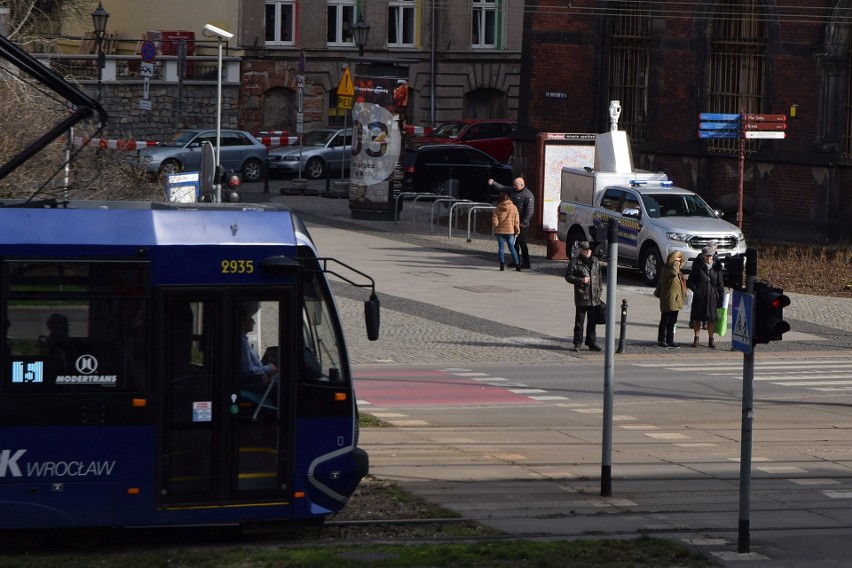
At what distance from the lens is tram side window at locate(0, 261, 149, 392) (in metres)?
9.75

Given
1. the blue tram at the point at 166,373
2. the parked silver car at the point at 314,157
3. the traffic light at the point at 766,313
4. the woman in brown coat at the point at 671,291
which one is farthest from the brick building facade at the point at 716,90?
the blue tram at the point at 166,373

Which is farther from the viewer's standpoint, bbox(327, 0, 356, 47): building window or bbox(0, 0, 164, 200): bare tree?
bbox(327, 0, 356, 47): building window

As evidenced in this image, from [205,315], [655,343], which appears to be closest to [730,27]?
[655,343]

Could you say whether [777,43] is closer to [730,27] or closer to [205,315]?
[730,27]

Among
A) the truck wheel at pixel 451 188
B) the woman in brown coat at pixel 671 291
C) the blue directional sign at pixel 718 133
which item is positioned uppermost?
the blue directional sign at pixel 718 133

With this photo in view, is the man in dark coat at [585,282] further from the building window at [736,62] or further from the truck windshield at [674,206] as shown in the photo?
the building window at [736,62]

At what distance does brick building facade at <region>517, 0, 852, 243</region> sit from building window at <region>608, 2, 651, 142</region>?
0.12 ft

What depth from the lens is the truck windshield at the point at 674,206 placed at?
27.4m

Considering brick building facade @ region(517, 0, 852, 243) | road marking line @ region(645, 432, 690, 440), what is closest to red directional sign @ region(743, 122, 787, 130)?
brick building facade @ region(517, 0, 852, 243)

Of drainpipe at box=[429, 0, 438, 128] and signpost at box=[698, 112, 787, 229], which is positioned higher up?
drainpipe at box=[429, 0, 438, 128]

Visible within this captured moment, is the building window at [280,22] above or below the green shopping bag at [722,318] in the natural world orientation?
above

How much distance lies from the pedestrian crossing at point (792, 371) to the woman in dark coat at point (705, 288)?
111cm

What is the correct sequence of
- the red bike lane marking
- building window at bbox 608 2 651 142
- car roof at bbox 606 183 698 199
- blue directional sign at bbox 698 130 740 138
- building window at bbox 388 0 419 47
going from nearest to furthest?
1. the red bike lane marking
2. blue directional sign at bbox 698 130 740 138
3. car roof at bbox 606 183 698 199
4. building window at bbox 608 2 651 142
5. building window at bbox 388 0 419 47

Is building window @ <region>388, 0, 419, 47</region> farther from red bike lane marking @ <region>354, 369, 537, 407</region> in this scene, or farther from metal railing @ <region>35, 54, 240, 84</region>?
red bike lane marking @ <region>354, 369, 537, 407</region>
